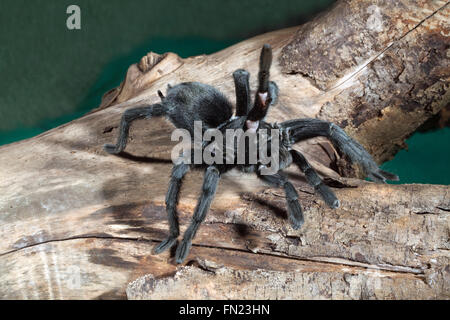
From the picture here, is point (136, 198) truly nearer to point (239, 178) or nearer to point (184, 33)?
point (239, 178)

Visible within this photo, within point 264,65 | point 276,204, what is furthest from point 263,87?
Result: point 276,204

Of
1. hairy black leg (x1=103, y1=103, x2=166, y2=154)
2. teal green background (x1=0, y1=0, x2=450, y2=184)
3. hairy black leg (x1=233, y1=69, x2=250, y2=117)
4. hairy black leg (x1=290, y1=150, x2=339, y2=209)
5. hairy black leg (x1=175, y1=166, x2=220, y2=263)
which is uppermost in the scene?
teal green background (x1=0, y1=0, x2=450, y2=184)

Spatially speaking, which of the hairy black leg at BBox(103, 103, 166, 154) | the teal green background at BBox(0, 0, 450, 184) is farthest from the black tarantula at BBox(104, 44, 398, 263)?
the teal green background at BBox(0, 0, 450, 184)

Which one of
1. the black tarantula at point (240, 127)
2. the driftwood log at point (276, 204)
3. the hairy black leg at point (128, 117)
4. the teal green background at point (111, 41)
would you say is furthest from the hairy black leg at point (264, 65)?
the teal green background at point (111, 41)

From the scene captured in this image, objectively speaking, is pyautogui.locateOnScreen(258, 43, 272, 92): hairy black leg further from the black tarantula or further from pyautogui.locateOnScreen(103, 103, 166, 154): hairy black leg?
pyautogui.locateOnScreen(103, 103, 166, 154): hairy black leg

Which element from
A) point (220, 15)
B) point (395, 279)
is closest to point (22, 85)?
point (220, 15)

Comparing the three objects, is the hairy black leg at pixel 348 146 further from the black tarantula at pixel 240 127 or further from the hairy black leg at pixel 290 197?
the hairy black leg at pixel 290 197
